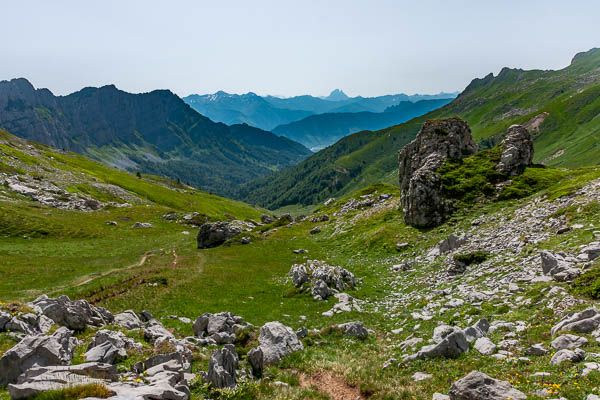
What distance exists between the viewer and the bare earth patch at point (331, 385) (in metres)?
14.6

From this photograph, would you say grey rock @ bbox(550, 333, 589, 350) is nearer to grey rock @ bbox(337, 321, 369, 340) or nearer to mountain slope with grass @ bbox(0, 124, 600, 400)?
mountain slope with grass @ bbox(0, 124, 600, 400)

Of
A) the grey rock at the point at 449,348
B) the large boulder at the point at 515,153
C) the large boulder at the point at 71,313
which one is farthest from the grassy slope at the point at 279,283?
the large boulder at the point at 515,153

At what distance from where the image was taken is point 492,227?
39531 mm

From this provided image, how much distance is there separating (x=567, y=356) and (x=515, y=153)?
173 ft

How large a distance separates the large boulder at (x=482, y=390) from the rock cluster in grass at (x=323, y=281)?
23299 millimetres

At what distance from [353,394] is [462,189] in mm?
47324

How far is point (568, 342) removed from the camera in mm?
13578

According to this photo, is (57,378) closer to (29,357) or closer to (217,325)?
(29,357)

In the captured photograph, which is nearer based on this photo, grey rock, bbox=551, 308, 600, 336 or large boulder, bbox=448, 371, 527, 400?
large boulder, bbox=448, 371, 527, 400

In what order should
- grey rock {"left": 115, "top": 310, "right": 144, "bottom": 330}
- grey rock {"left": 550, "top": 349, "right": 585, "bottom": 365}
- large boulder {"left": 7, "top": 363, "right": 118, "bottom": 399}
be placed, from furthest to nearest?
grey rock {"left": 115, "top": 310, "right": 144, "bottom": 330}, grey rock {"left": 550, "top": 349, "right": 585, "bottom": 365}, large boulder {"left": 7, "top": 363, "right": 118, "bottom": 399}

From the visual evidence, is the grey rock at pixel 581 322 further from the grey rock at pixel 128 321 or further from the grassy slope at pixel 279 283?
the grey rock at pixel 128 321

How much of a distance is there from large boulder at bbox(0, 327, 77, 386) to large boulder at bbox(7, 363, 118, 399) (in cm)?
164

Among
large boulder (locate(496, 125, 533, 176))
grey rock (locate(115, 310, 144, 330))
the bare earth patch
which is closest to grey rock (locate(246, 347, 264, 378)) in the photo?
the bare earth patch

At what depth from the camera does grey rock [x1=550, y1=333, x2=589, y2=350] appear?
1327 cm
